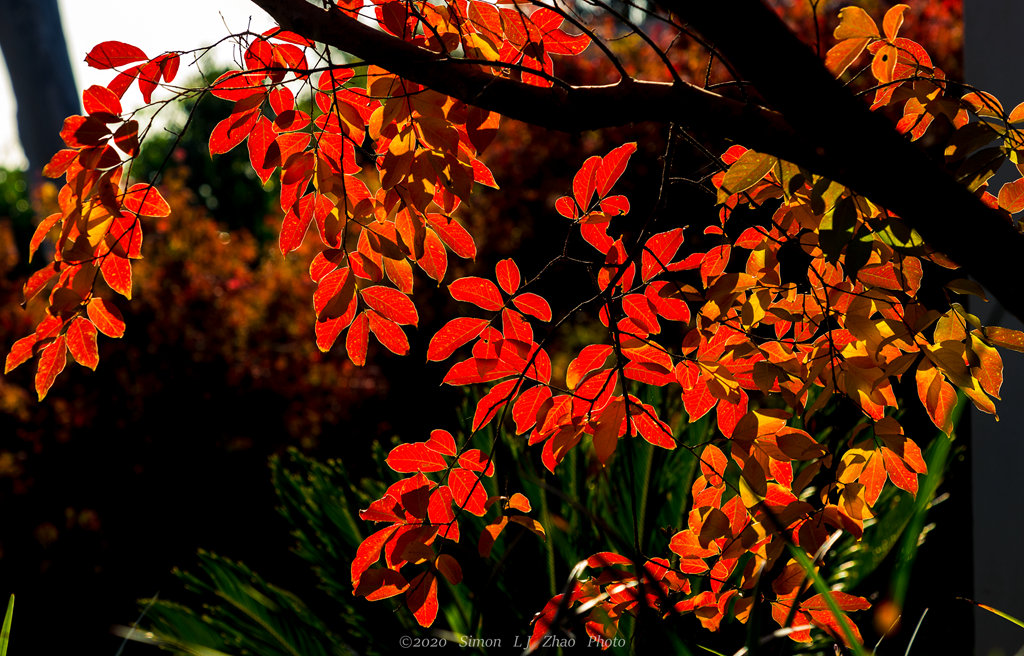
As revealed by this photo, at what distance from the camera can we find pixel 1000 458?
2502 millimetres

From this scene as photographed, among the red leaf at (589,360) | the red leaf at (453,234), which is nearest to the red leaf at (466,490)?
the red leaf at (589,360)

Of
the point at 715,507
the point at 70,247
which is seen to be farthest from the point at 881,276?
the point at 70,247

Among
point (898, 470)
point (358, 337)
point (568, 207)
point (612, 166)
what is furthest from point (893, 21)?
point (358, 337)

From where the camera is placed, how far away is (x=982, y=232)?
29.2 inches

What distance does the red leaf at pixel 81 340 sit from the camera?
112 centimetres

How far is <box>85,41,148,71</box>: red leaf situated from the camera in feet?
3.39

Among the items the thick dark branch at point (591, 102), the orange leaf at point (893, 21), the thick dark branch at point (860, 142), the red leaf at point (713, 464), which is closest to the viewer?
the thick dark branch at point (860, 142)

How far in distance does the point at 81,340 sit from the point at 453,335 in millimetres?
552

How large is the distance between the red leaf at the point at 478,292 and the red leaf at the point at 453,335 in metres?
0.03

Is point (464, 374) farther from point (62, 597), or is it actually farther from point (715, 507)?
point (62, 597)

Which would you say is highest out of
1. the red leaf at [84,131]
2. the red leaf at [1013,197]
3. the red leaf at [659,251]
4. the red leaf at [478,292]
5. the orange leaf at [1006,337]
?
the red leaf at [1013,197]

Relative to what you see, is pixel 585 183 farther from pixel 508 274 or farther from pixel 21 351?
pixel 21 351

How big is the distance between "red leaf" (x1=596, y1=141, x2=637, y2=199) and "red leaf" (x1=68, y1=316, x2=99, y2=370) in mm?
780

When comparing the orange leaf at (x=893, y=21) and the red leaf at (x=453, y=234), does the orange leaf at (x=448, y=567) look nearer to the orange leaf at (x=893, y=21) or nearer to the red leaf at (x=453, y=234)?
the red leaf at (x=453, y=234)
